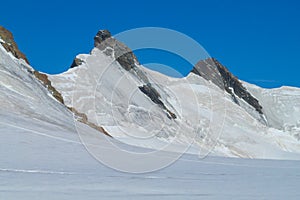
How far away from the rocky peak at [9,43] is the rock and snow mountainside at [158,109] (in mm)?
7767

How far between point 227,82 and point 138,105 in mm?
71003

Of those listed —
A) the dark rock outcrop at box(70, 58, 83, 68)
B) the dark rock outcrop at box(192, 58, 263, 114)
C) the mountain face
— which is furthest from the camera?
the dark rock outcrop at box(192, 58, 263, 114)

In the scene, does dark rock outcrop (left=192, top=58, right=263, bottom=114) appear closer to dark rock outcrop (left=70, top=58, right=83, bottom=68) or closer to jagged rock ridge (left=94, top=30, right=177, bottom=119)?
jagged rock ridge (left=94, top=30, right=177, bottom=119)

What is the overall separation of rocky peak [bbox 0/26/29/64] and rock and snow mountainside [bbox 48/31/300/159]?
7767 mm

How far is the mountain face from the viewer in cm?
3488

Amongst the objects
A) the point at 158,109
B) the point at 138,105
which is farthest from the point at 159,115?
the point at 158,109

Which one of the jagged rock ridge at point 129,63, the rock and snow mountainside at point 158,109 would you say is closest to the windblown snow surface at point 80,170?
the rock and snow mountainside at point 158,109

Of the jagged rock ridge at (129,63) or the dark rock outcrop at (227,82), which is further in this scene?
the dark rock outcrop at (227,82)

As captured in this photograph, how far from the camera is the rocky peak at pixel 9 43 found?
40866 millimetres

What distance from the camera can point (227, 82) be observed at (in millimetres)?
140500

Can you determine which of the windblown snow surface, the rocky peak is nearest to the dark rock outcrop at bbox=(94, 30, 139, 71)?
the rocky peak

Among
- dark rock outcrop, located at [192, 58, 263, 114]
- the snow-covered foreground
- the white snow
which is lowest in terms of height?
the snow-covered foreground

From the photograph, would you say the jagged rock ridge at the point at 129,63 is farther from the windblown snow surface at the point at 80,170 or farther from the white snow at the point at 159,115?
the windblown snow surface at the point at 80,170

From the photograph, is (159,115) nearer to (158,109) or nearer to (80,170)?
(158,109)
